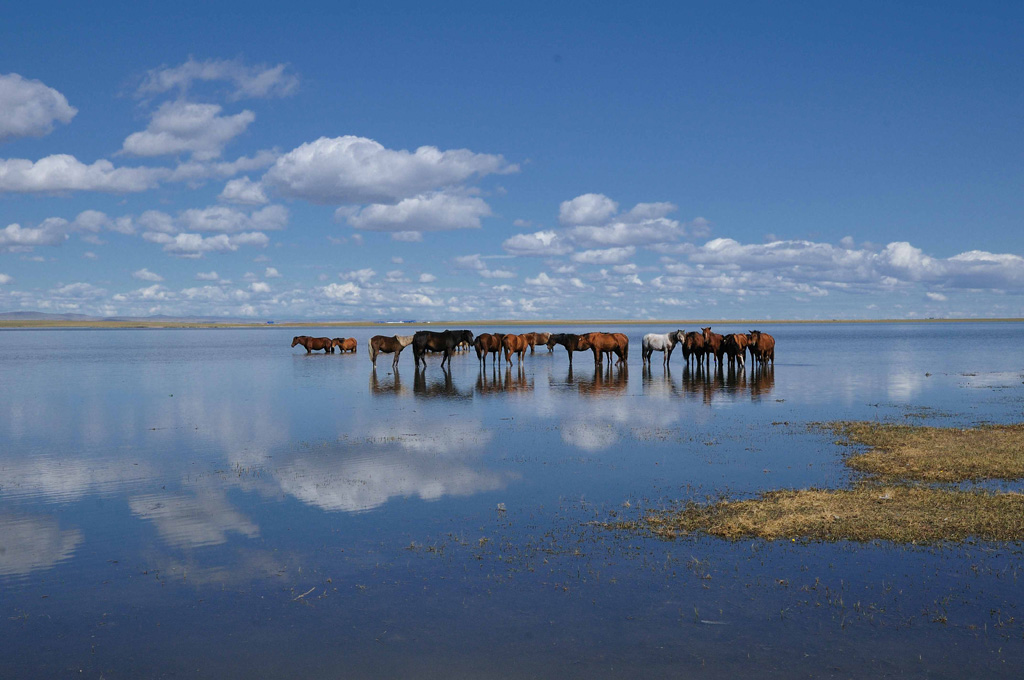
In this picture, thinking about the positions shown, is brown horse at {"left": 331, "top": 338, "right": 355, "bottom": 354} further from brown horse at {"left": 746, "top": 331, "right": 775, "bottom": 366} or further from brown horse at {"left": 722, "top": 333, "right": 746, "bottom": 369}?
brown horse at {"left": 746, "top": 331, "right": 775, "bottom": 366}

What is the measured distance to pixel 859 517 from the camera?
9.98m

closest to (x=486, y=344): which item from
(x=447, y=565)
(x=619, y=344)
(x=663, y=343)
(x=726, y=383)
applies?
(x=619, y=344)

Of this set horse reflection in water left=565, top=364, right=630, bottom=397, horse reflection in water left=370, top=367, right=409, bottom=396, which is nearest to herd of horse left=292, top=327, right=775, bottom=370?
horse reflection in water left=565, top=364, right=630, bottom=397

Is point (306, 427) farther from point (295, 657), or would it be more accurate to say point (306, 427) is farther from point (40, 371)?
point (40, 371)

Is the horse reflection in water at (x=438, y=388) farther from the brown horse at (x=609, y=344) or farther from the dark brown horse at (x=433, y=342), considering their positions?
the brown horse at (x=609, y=344)

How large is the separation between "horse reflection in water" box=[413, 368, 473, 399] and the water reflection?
16426 mm

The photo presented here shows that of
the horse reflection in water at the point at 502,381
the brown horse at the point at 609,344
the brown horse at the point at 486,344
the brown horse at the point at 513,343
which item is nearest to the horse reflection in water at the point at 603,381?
the brown horse at the point at 609,344

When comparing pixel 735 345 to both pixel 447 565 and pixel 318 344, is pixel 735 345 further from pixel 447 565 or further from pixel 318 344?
pixel 318 344

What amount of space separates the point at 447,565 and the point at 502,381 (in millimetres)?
23943

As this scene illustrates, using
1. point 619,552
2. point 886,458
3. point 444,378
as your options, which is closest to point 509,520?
point 619,552

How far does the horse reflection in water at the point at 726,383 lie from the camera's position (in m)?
26.7

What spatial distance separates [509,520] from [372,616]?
3377mm

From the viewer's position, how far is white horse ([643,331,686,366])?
40.9 meters

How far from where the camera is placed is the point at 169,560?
876 centimetres
